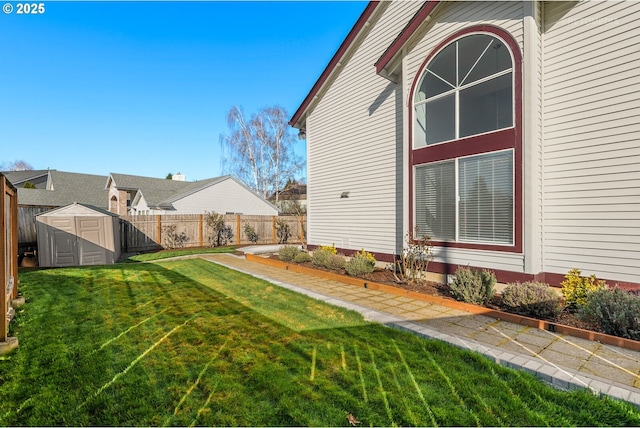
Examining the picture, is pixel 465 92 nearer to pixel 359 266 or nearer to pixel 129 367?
pixel 359 266

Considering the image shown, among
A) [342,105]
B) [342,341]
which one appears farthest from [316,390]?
[342,105]

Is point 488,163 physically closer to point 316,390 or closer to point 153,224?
point 316,390

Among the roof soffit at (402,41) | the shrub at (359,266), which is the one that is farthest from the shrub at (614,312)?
the roof soffit at (402,41)

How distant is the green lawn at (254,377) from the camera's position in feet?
7.03

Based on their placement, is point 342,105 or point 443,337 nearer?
point 443,337

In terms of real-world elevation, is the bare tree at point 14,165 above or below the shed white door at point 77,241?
above

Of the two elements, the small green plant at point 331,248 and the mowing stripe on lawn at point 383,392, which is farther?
the small green plant at point 331,248

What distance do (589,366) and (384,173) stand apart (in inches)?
237

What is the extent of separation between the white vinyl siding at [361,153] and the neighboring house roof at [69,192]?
2686 centimetres

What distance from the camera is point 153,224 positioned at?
48.2ft

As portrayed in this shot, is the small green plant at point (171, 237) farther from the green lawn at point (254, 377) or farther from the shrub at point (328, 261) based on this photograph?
the green lawn at point (254, 377)

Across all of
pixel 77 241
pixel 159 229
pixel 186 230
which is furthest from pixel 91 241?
pixel 186 230

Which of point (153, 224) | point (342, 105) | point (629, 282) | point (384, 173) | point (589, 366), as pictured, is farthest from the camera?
point (153, 224)

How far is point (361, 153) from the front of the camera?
8.95m
